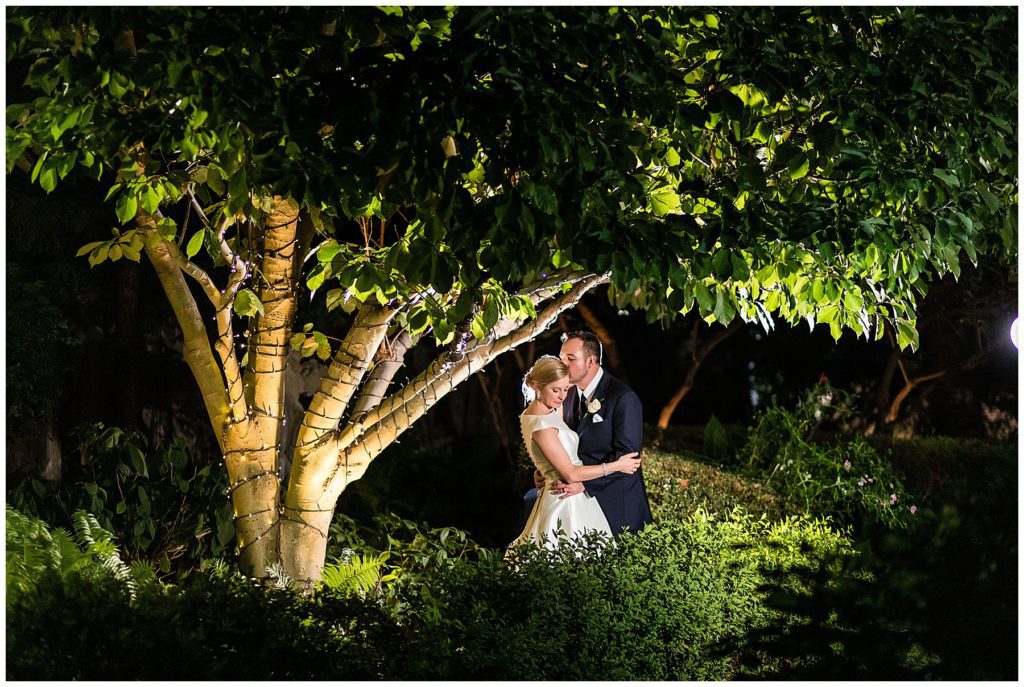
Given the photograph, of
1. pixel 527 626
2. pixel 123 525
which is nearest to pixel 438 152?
pixel 527 626

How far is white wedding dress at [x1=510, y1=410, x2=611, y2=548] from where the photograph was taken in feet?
22.1

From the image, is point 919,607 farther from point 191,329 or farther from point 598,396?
point 191,329

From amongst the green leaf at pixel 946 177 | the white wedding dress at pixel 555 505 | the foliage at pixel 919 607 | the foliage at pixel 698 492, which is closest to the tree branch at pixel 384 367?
the white wedding dress at pixel 555 505

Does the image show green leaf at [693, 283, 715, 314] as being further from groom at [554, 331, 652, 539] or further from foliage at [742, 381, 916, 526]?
foliage at [742, 381, 916, 526]

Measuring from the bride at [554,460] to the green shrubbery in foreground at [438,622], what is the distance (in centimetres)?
68

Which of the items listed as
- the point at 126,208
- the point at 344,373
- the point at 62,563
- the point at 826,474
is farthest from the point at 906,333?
the point at 62,563

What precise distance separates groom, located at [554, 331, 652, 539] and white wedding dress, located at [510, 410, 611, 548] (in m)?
0.05

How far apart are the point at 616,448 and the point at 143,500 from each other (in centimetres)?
365

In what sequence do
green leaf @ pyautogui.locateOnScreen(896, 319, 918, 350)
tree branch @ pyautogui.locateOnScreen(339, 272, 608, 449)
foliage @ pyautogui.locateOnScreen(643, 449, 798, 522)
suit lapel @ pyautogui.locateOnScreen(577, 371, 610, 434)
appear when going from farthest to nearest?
foliage @ pyautogui.locateOnScreen(643, 449, 798, 522), suit lapel @ pyautogui.locateOnScreen(577, 371, 610, 434), tree branch @ pyautogui.locateOnScreen(339, 272, 608, 449), green leaf @ pyautogui.locateOnScreen(896, 319, 918, 350)

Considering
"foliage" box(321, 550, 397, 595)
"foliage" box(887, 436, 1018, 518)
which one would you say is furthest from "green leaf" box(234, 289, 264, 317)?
"foliage" box(887, 436, 1018, 518)

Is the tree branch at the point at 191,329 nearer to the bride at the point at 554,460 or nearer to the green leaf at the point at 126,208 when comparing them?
the green leaf at the point at 126,208

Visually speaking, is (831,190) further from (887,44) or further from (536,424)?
(536,424)

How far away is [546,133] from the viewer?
4.62 m

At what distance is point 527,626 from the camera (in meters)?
5.09
